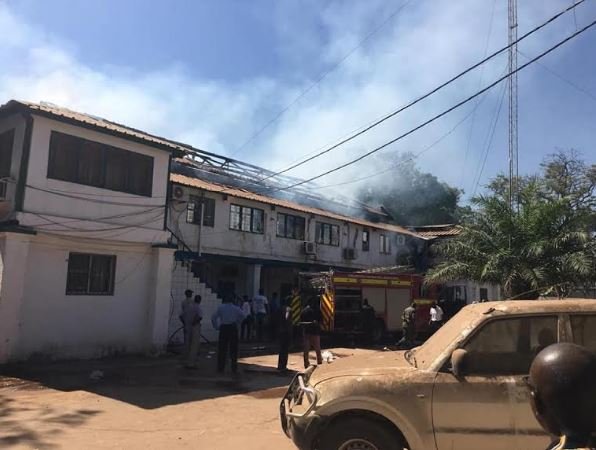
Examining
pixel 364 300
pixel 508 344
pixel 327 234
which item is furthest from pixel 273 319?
→ pixel 508 344

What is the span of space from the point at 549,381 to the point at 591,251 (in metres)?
13.8

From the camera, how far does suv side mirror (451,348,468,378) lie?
14.0ft

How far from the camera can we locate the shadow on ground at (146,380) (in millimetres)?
9070

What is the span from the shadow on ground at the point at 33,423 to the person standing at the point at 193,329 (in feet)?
13.8

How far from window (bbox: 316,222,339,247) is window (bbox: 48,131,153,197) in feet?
43.9

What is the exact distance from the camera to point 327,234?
27391 millimetres

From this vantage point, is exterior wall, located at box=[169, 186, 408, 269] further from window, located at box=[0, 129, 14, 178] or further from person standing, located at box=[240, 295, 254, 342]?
window, located at box=[0, 129, 14, 178]

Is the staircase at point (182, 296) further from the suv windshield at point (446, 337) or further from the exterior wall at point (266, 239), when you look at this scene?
the suv windshield at point (446, 337)

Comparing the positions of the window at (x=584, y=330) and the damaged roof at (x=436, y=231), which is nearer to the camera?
the window at (x=584, y=330)

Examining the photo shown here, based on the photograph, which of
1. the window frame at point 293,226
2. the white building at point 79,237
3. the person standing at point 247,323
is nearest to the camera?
the white building at point 79,237

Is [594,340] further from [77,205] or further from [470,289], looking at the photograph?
[470,289]

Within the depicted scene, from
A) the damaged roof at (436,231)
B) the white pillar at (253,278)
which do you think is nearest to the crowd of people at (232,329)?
the white pillar at (253,278)

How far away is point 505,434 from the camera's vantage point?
169 inches

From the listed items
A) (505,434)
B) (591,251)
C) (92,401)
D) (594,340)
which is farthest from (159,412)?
(591,251)
